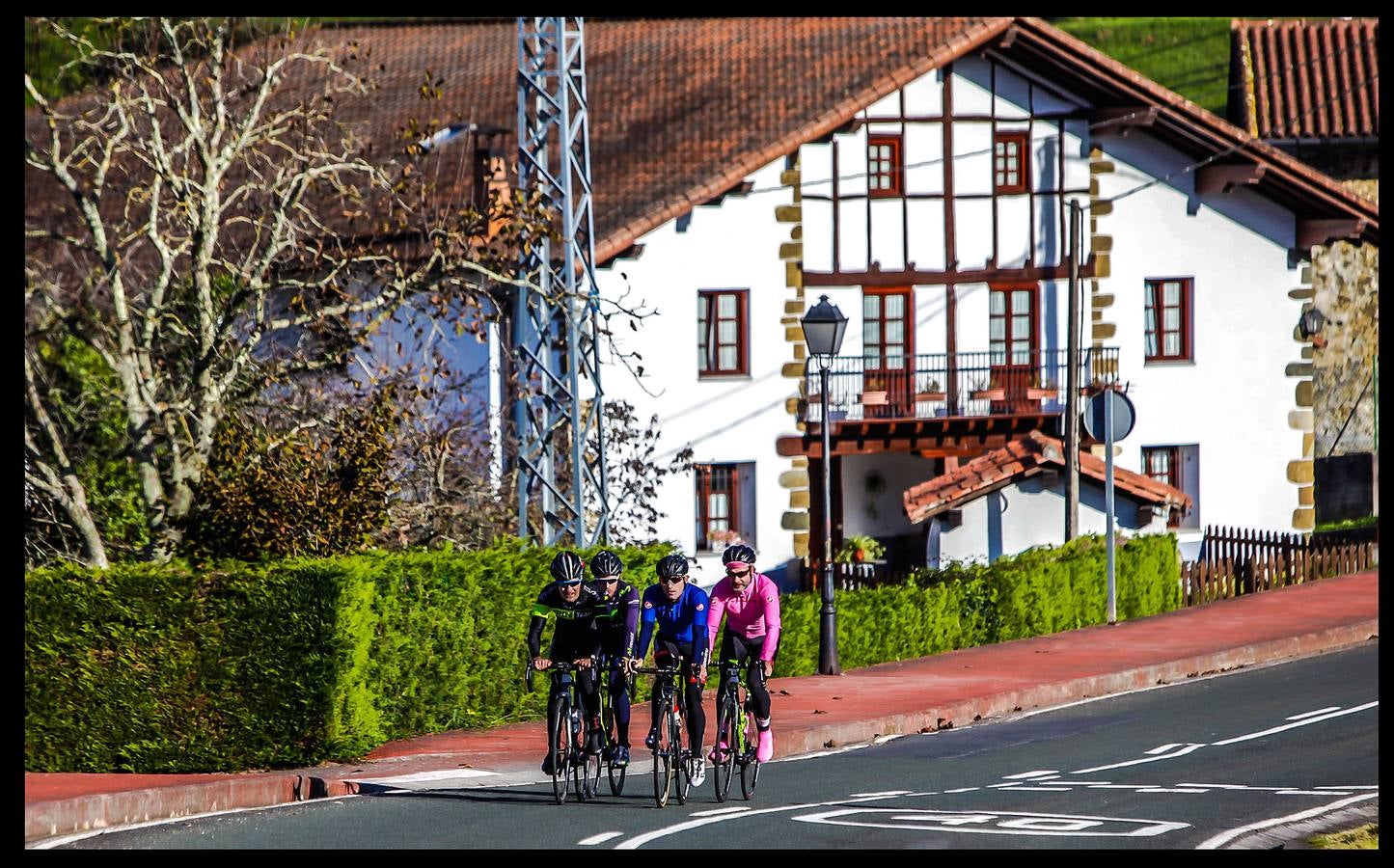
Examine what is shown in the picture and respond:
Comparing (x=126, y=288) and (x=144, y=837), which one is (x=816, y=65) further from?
(x=144, y=837)

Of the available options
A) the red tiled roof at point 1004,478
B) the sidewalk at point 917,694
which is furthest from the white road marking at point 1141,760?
the red tiled roof at point 1004,478

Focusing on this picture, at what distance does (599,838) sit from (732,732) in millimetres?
1956

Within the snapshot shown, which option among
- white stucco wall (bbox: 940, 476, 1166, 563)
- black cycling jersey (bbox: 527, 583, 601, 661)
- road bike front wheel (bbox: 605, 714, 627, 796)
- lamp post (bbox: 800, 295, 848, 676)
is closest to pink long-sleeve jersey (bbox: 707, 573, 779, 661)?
black cycling jersey (bbox: 527, 583, 601, 661)

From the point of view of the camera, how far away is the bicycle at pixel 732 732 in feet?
45.6

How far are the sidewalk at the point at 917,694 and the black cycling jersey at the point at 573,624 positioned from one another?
1.80 meters

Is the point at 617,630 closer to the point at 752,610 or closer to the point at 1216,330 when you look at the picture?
the point at 752,610

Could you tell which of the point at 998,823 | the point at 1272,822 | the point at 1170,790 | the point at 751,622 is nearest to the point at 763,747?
the point at 751,622

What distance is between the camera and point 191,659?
15266 millimetres

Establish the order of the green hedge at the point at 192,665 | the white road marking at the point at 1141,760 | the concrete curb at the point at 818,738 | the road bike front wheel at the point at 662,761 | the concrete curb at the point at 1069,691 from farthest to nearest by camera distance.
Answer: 1. the concrete curb at the point at 1069,691
2. the white road marking at the point at 1141,760
3. the green hedge at the point at 192,665
4. the road bike front wheel at the point at 662,761
5. the concrete curb at the point at 818,738

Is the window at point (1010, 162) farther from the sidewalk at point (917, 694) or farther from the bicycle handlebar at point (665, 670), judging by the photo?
the bicycle handlebar at point (665, 670)

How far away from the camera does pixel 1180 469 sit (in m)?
36.0

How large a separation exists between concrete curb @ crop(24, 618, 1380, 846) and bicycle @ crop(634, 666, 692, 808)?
2.37m
